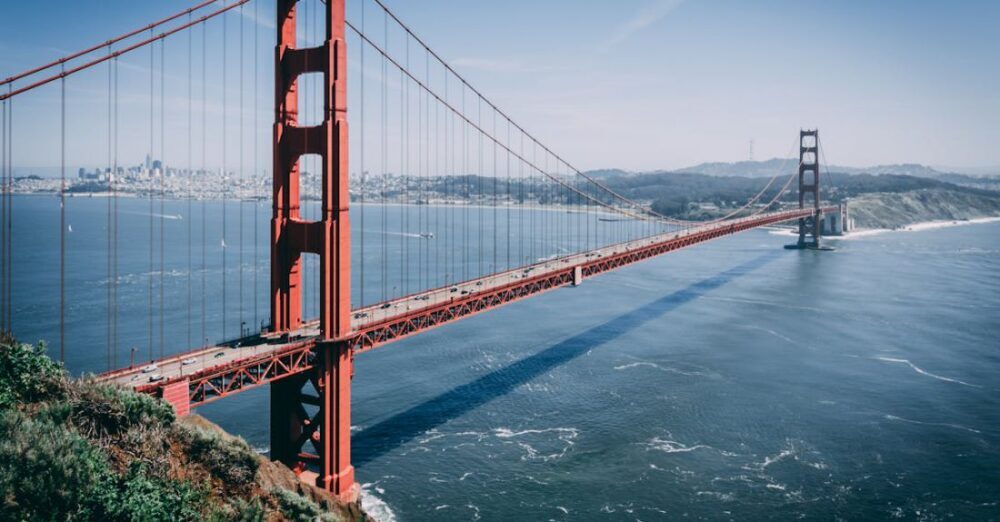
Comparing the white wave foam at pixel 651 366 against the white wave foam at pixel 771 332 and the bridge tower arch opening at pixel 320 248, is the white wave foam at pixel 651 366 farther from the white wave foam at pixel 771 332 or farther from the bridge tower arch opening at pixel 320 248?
the bridge tower arch opening at pixel 320 248

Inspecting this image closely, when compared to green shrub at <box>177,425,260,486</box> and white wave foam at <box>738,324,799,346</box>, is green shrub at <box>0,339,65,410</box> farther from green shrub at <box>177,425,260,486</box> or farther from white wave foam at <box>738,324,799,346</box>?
white wave foam at <box>738,324,799,346</box>

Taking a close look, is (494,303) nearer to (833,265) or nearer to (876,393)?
(876,393)

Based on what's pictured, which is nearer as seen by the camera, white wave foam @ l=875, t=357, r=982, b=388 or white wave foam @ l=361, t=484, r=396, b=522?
white wave foam @ l=361, t=484, r=396, b=522

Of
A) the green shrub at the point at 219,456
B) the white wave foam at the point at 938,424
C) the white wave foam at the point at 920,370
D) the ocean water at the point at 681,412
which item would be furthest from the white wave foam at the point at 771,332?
the green shrub at the point at 219,456

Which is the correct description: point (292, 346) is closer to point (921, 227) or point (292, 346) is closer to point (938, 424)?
point (938, 424)

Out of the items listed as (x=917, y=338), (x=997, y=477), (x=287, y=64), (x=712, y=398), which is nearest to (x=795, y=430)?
(x=712, y=398)

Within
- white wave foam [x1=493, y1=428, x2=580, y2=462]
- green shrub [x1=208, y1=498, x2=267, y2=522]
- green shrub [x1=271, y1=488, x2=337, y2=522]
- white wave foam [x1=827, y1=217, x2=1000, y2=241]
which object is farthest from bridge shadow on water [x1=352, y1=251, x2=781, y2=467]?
white wave foam [x1=827, y1=217, x2=1000, y2=241]
